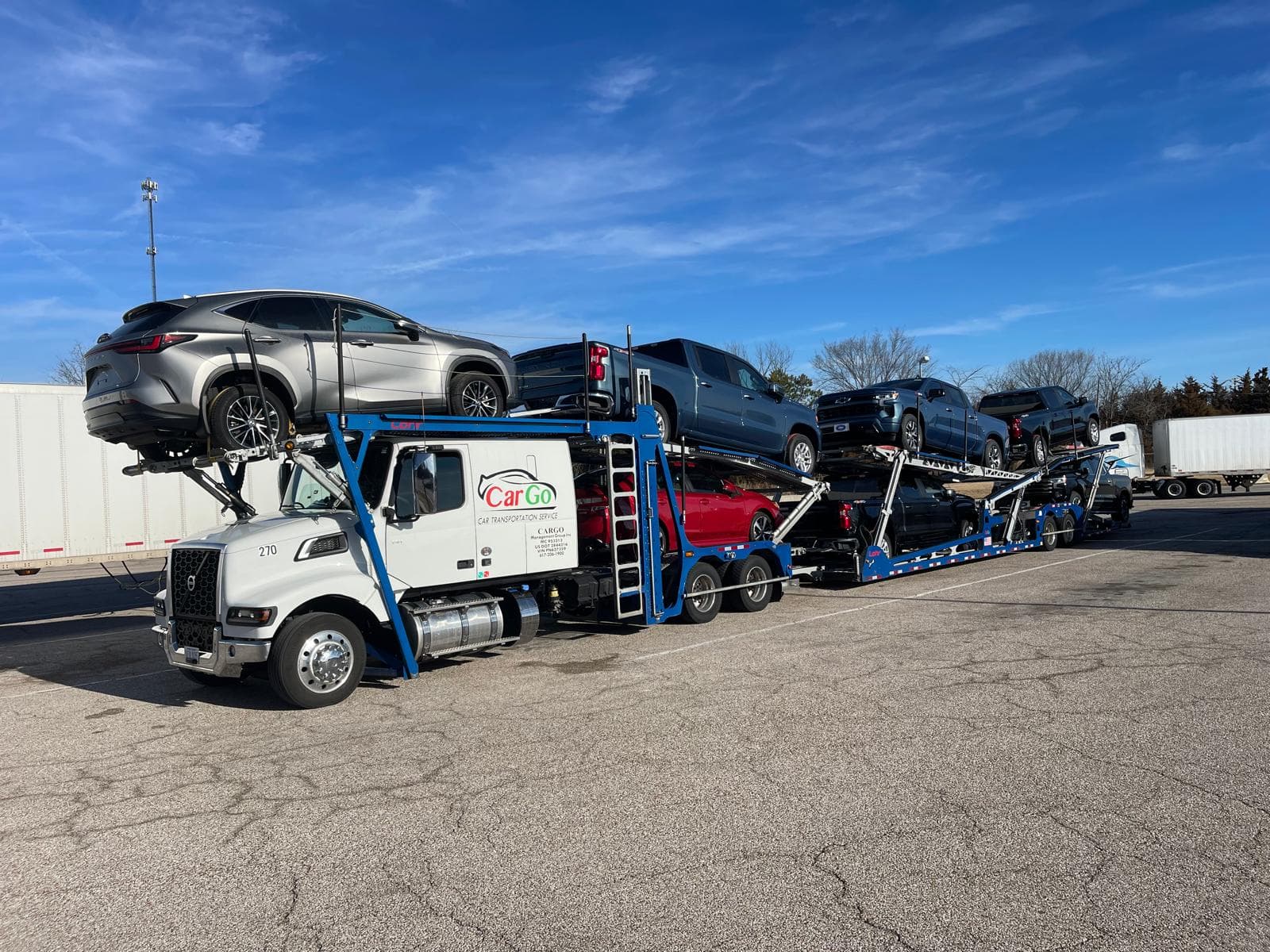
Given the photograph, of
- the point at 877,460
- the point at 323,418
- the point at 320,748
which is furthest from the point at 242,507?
the point at 877,460

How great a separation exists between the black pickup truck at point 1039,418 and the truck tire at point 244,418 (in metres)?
13.9

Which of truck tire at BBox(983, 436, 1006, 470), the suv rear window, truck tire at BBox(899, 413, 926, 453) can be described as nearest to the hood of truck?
truck tire at BBox(899, 413, 926, 453)

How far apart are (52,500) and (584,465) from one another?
34.4ft

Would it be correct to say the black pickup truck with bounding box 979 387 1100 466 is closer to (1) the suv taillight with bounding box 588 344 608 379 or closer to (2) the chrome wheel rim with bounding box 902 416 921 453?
(2) the chrome wheel rim with bounding box 902 416 921 453

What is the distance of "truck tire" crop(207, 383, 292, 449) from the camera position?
738 cm

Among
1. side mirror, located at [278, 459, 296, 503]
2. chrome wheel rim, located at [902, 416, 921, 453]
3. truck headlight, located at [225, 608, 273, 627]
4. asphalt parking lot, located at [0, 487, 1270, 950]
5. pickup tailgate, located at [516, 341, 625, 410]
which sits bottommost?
asphalt parking lot, located at [0, 487, 1270, 950]

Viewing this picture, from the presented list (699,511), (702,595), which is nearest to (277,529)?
(702,595)

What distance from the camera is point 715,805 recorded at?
16.0 feet

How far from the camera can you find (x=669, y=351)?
11.2 metres

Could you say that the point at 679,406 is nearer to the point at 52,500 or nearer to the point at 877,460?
the point at 877,460

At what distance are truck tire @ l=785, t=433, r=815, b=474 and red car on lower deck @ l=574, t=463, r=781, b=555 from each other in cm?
72

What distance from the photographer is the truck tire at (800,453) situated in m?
12.8

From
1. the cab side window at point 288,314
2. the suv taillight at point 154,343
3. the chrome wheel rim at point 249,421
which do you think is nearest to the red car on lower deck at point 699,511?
the cab side window at point 288,314

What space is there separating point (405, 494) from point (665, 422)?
12.5 feet
